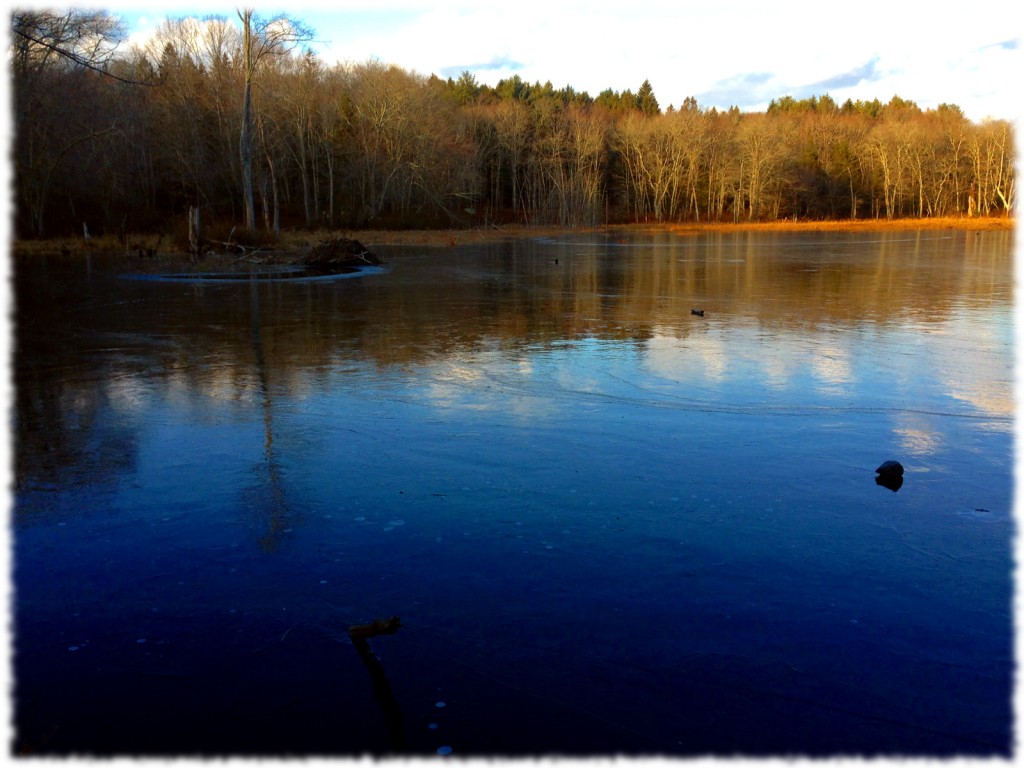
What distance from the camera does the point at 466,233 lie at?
65.3m

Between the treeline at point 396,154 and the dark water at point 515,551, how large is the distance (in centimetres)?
2511

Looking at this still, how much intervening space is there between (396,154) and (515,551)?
73.8 metres

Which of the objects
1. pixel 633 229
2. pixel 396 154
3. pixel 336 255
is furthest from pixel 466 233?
pixel 336 255

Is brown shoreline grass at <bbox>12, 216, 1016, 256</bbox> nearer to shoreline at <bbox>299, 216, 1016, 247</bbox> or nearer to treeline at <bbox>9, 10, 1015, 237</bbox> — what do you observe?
shoreline at <bbox>299, 216, 1016, 247</bbox>

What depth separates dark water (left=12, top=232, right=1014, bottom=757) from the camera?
12.3 ft

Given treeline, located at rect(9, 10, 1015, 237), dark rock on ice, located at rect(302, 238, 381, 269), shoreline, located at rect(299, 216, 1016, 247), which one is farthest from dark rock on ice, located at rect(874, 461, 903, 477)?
shoreline, located at rect(299, 216, 1016, 247)

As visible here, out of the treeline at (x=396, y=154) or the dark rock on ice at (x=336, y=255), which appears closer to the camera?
the dark rock on ice at (x=336, y=255)

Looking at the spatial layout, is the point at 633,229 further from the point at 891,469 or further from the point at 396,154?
the point at 891,469

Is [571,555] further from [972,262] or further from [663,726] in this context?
[972,262]

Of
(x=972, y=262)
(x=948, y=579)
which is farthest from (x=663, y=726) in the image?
(x=972, y=262)

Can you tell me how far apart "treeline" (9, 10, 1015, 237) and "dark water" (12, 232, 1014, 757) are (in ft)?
82.4

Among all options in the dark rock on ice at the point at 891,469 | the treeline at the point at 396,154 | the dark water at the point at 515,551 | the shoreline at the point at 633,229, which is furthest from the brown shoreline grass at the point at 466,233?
the dark rock on ice at the point at 891,469

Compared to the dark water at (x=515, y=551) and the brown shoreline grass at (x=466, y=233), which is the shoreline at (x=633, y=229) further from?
the dark water at (x=515, y=551)

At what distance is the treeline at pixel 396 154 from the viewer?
4588 centimetres
